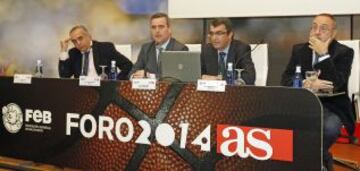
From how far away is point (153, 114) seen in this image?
2146 millimetres

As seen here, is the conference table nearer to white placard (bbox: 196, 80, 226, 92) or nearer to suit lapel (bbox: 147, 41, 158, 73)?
white placard (bbox: 196, 80, 226, 92)

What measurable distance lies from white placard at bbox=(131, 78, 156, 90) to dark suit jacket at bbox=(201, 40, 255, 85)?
81 centimetres

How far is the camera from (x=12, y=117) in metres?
2.60

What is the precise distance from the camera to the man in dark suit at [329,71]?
2.37 meters

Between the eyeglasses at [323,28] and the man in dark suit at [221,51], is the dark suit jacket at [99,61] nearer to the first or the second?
the man in dark suit at [221,51]

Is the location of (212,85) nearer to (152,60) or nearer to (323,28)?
(323,28)

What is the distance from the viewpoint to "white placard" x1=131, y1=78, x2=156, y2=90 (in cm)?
215

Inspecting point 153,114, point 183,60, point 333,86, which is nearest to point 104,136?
point 153,114

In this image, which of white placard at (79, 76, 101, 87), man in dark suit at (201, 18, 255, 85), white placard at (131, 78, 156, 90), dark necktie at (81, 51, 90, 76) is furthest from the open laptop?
dark necktie at (81, 51, 90, 76)

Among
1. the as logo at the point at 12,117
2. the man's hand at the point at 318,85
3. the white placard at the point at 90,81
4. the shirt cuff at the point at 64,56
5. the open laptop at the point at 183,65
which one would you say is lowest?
the as logo at the point at 12,117

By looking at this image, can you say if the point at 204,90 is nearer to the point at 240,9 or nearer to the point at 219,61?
the point at 219,61

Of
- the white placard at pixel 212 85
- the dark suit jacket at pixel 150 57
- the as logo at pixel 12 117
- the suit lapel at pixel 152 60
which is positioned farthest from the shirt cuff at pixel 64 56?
the white placard at pixel 212 85

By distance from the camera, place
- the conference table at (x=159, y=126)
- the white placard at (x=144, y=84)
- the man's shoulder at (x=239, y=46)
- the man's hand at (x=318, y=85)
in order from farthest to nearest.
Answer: the man's shoulder at (x=239, y=46) < the man's hand at (x=318, y=85) < the white placard at (x=144, y=84) < the conference table at (x=159, y=126)

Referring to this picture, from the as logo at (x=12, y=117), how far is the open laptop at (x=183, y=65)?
36.9 inches
